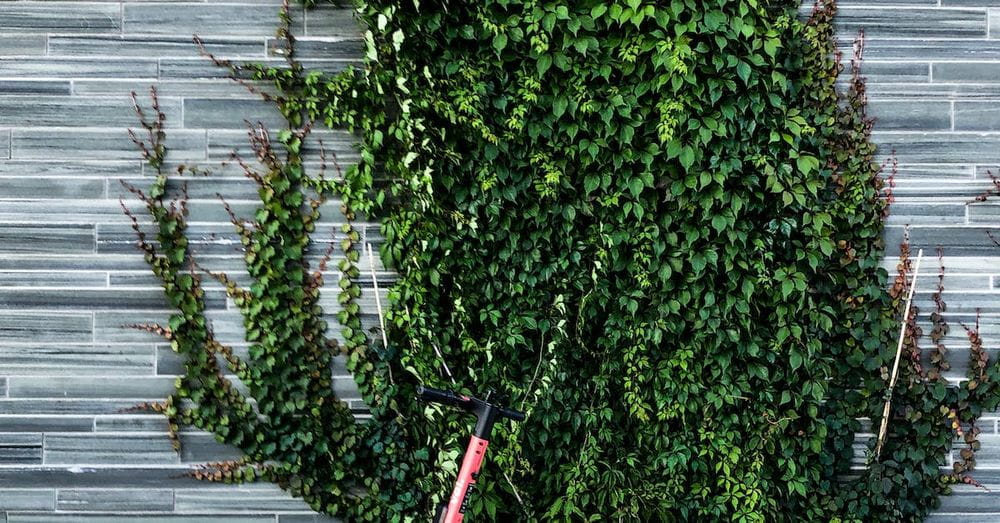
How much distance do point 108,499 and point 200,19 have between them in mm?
1932

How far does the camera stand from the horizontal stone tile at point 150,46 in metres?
3.21

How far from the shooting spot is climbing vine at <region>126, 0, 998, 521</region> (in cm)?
310

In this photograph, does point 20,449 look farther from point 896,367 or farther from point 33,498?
point 896,367

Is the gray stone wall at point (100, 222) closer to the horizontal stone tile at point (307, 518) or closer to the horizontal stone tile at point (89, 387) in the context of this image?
the horizontal stone tile at point (89, 387)

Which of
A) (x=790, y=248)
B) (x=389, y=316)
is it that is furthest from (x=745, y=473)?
(x=389, y=316)

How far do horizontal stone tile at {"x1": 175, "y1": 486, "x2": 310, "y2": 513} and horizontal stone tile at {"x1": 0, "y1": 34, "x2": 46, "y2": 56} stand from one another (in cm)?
182

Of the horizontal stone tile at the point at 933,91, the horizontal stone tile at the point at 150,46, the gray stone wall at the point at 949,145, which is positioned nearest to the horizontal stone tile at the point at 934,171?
the gray stone wall at the point at 949,145

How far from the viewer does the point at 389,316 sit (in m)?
3.18

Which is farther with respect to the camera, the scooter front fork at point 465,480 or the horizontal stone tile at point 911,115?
the horizontal stone tile at point 911,115

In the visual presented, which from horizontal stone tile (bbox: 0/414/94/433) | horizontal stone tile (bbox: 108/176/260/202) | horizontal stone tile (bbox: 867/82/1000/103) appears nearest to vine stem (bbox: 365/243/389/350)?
horizontal stone tile (bbox: 108/176/260/202)

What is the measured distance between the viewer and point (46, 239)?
10.6ft

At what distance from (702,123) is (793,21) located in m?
0.54

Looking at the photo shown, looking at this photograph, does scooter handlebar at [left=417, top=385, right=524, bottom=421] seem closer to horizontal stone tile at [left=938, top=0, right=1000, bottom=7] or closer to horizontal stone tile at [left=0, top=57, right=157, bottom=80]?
horizontal stone tile at [left=0, top=57, right=157, bottom=80]

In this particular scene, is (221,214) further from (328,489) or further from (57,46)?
(328,489)
